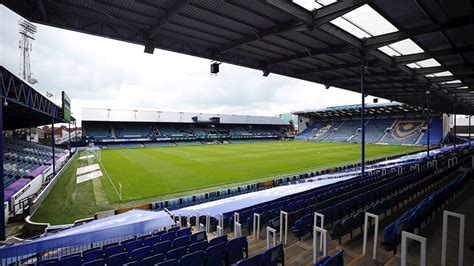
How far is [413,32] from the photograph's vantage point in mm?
7625

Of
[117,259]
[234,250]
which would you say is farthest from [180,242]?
[234,250]

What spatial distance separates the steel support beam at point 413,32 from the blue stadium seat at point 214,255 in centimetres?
863

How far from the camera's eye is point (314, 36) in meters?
8.95

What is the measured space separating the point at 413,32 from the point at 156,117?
58.2 metres

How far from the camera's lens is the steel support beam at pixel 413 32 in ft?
22.0

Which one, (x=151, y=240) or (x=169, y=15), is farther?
(x=169, y=15)

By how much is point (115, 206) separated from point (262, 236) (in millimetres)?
10350

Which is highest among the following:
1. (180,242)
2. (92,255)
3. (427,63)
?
(427,63)

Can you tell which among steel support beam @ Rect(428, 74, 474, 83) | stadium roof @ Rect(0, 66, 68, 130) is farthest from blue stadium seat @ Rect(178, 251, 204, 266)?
steel support beam @ Rect(428, 74, 474, 83)

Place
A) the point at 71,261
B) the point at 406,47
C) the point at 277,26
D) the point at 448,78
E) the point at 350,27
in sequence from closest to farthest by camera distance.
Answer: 1. the point at 71,261
2. the point at 277,26
3. the point at 350,27
4. the point at 406,47
5. the point at 448,78

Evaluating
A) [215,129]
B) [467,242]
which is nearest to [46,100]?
[467,242]

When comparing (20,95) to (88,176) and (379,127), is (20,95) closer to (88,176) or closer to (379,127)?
(88,176)

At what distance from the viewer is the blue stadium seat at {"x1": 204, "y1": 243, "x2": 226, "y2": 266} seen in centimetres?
422

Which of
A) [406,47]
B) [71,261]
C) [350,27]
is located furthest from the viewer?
[406,47]
